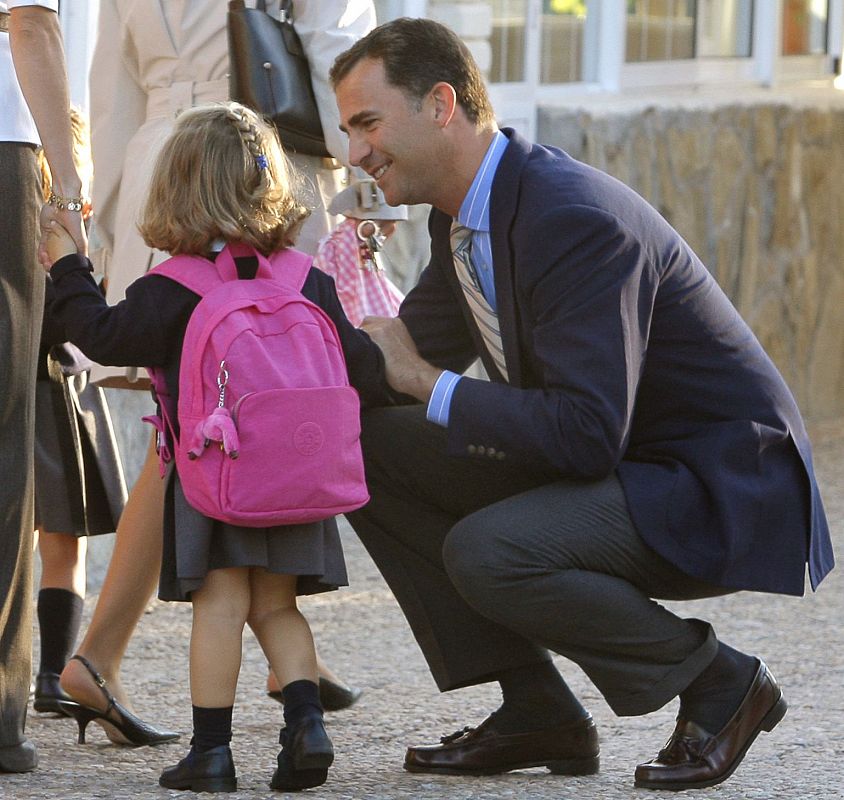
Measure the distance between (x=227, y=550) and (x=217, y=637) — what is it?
0.16m

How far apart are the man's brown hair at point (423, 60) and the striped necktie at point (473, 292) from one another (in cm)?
22

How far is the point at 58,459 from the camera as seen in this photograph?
13.6 feet

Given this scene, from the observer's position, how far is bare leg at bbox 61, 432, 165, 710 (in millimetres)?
3791

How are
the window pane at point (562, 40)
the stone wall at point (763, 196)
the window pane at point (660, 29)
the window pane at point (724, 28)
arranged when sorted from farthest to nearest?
1. the window pane at point (724, 28)
2. the window pane at point (660, 29)
3. the stone wall at point (763, 196)
4. the window pane at point (562, 40)

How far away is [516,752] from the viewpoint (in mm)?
3549

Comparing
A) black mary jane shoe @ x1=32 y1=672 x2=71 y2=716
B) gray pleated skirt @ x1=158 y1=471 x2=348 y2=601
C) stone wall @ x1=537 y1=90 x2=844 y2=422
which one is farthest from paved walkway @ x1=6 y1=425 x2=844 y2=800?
stone wall @ x1=537 y1=90 x2=844 y2=422

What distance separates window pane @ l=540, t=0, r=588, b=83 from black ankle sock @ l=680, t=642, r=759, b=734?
16.5 feet

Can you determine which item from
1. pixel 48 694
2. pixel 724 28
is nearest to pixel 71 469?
pixel 48 694

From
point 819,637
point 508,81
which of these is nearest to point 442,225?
point 819,637

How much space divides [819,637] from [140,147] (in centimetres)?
230

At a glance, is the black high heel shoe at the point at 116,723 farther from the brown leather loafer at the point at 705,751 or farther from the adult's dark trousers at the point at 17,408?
the brown leather loafer at the point at 705,751

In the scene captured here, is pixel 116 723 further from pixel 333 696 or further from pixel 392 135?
pixel 392 135

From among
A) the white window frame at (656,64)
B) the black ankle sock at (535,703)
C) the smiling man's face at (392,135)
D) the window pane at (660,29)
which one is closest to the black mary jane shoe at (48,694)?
the black ankle sock at (535,703)

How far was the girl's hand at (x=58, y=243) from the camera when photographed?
3373 millimetres
